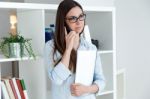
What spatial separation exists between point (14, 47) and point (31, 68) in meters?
0.26

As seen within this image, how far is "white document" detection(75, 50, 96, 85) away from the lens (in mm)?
1795

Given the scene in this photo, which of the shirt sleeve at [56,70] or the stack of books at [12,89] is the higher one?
the shirt sleeve at [56,70]

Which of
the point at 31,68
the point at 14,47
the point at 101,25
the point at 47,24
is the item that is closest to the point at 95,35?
the point at 101,25

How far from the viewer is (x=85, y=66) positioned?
5.98 ft

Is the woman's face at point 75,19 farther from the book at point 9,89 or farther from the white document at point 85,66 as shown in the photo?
the book at point 9,89

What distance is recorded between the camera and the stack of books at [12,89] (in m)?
1.79

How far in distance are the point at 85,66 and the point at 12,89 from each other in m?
0.49

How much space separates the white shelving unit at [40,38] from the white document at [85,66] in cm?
28
